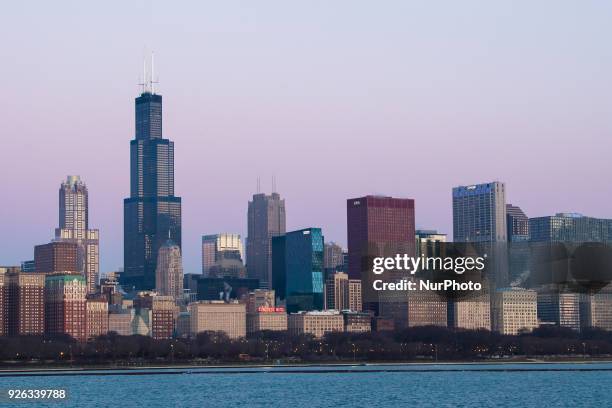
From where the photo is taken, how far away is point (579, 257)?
634 feet

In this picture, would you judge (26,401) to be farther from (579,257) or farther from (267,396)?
(579,257)

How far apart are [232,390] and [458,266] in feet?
219

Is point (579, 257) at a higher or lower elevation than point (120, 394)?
higher

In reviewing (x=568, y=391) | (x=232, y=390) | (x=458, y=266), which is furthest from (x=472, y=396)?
(x=458, y=266)

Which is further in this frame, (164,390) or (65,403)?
(164,390)

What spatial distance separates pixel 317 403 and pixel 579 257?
58787 millimetres

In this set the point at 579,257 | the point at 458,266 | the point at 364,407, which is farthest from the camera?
the point at 579,257

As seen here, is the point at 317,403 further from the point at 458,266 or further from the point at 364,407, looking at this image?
the point at 458,266

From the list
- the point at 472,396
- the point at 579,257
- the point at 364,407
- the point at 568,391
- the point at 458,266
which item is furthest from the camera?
the point at 579,257

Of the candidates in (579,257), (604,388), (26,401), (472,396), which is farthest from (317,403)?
(579,257)

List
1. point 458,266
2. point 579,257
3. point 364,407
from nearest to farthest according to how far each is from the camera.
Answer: point 458,266 < point 364,407 < point 579,257

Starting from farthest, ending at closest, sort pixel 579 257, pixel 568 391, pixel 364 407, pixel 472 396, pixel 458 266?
1. pixel 579 257
2. pixel 568 391
3. pixel 472 396
4. pixel 364 407
5. pixel 458 266

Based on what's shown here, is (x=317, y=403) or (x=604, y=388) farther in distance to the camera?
(x=604, y=388)

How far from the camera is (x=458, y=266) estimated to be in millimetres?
117438
